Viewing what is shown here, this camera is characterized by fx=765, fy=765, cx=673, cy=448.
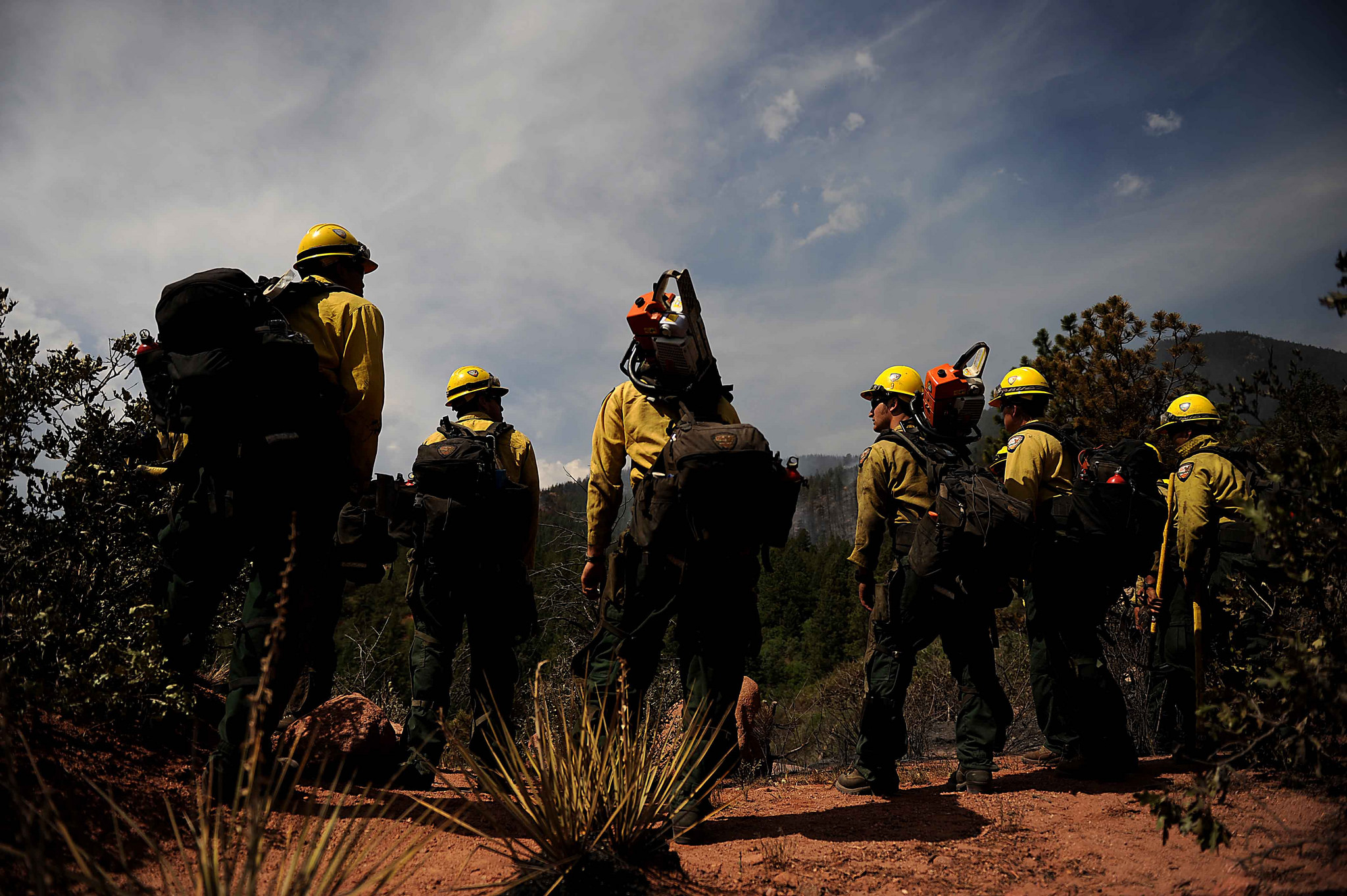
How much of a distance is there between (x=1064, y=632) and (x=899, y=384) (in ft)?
5.96

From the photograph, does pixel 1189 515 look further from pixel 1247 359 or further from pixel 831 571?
pixel 831 571

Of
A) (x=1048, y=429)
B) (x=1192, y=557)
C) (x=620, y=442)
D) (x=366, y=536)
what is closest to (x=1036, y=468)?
(x=1048, y=429)

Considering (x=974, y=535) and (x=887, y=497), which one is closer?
(x=974, y=535)

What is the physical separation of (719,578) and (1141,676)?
238 inches

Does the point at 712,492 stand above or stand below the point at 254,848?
above

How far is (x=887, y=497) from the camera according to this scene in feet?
14.9

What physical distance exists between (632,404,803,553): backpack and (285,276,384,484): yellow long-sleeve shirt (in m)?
1.23

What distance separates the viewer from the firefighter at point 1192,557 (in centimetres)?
500

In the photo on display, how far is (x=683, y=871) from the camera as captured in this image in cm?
262

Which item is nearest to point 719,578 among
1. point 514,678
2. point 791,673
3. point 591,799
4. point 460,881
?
point 591,799

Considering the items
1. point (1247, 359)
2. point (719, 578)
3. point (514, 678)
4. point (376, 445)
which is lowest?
point (514, 678)

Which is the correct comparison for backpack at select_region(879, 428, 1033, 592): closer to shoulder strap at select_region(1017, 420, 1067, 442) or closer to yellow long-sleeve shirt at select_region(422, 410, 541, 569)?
shoulder strap at select_region(1017, 420, 1067, 442)

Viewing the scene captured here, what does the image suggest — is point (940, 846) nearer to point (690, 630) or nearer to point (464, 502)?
point (690, 630)

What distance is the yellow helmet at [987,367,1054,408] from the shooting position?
17.0 feet
